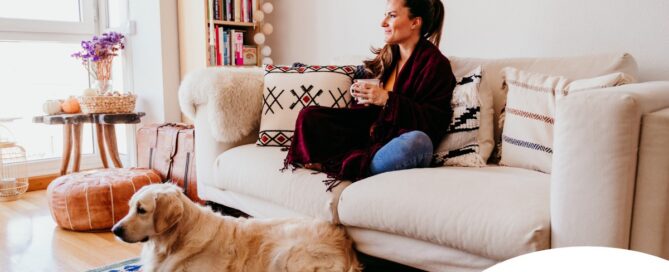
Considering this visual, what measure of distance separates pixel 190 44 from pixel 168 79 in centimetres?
28

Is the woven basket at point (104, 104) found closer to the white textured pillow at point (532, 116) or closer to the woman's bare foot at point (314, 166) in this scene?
the woman's bare foot at point (314, 166)

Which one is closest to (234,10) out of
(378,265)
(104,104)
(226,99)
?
(104,104)

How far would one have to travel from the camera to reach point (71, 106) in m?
3.34

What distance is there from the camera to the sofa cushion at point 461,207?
49.7 inches

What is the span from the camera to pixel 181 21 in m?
3.62

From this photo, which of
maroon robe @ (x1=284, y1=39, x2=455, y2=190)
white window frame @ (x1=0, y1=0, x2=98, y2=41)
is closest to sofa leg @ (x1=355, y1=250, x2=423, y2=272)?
maroon robe @ (x1=284, y1=39, x2=455, y2=190)

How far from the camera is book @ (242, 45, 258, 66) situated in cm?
367

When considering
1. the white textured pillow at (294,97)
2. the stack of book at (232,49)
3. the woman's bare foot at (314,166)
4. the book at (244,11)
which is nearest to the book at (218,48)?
the stack of book at (232,49)

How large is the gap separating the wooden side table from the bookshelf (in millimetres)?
487

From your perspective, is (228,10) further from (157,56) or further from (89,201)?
(89,201)

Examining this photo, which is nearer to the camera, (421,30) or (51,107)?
(421,30)

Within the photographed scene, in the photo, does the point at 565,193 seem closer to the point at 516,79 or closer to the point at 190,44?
the point at 516,79

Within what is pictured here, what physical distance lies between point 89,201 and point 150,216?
39.7 inches

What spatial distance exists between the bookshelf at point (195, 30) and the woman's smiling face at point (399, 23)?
5.43 ft
